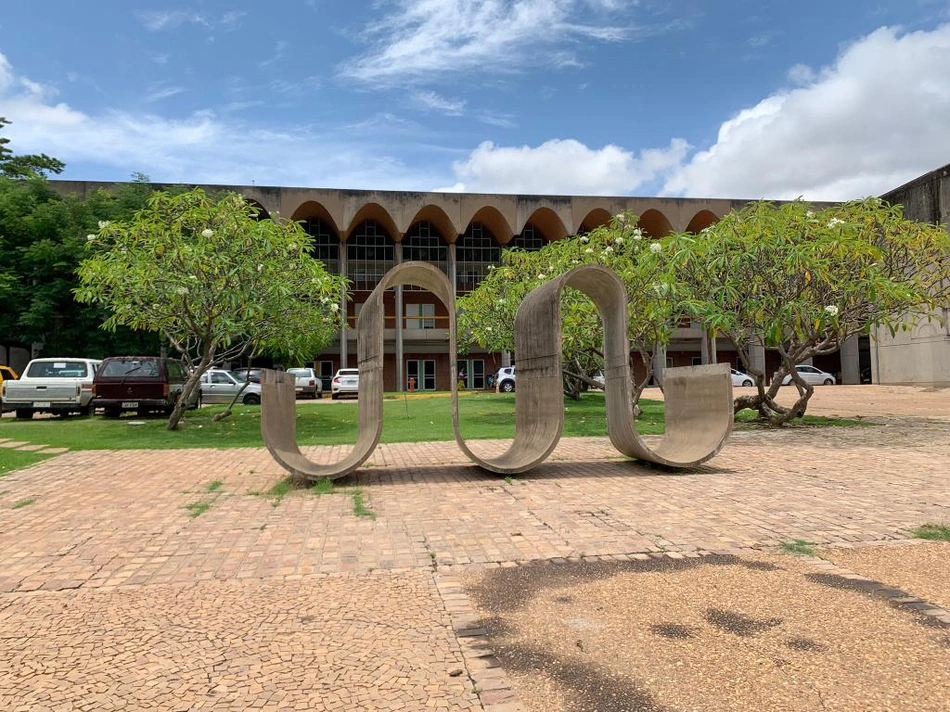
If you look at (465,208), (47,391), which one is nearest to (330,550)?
(47,391)

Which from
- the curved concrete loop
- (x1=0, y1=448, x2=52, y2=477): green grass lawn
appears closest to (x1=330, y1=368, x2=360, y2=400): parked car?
(x1=0, y1=448, x2=52, y2=477): green grass lawn

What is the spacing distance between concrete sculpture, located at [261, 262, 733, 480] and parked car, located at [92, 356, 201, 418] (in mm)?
10438

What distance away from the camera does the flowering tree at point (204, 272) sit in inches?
524

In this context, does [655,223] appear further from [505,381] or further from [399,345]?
[399,345]

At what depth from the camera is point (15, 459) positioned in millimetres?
10016

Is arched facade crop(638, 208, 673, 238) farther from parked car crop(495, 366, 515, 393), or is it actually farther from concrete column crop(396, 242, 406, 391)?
concrete column crop(396, 242, 406, 391)

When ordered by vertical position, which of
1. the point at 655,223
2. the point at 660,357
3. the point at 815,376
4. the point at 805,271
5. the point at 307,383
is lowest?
the point at 815,376

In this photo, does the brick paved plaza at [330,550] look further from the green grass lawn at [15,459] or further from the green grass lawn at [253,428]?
the green grass lawn at [253,428]

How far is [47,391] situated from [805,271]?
1809cm

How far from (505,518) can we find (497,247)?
3784 centimetres

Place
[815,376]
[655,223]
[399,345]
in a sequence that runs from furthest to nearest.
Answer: [655,223]
[815,376]
[399,345]

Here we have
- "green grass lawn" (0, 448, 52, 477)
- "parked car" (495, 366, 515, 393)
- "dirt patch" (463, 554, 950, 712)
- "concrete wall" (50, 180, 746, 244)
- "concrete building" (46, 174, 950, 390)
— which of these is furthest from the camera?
"concrete building" (46, 174, 950, 390)

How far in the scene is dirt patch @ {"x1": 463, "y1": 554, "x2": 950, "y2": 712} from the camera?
2.67 metres

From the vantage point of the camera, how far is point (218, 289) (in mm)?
13625
